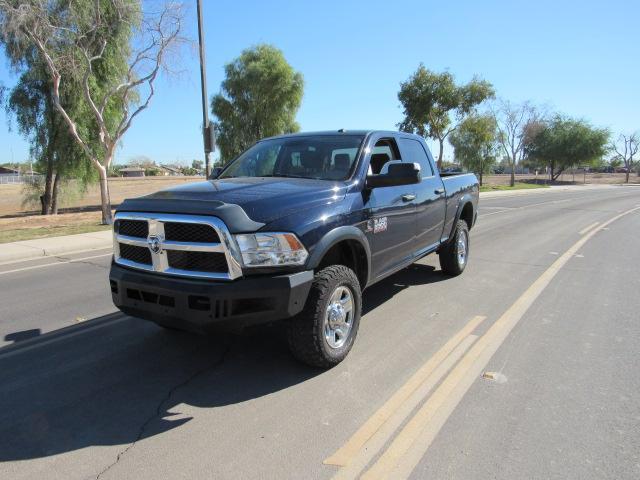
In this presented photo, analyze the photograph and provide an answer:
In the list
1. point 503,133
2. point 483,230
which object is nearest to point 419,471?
point 483,230

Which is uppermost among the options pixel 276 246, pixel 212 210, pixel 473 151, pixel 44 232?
pixel 473 151

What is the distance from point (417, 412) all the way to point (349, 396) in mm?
498

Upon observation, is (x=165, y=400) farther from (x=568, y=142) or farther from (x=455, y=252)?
(x=568, y=142)

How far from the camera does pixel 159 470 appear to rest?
2656mm

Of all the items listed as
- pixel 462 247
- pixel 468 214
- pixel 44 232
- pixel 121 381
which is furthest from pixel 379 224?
pixel 44 232

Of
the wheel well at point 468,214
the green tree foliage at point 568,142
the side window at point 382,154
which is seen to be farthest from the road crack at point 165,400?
the green tree foliage at point 568,142

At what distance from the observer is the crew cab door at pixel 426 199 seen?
218 inches

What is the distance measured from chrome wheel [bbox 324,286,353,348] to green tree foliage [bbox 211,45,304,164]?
28.6 m

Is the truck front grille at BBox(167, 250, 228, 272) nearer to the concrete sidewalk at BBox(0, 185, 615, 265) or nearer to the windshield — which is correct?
the windshield

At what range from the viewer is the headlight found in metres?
3.33

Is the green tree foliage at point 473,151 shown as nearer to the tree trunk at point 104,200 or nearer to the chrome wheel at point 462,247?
the tree trunk at point 104,200

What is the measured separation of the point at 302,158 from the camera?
15.9 feet

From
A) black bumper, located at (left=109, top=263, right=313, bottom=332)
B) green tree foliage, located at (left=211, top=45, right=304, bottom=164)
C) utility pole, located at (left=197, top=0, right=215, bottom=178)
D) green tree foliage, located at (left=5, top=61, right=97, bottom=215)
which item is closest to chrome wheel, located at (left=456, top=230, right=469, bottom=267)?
black bumper, located at (left=109, top=263, right=313, bottom=332)

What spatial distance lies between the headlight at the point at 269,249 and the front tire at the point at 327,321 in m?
0.34
